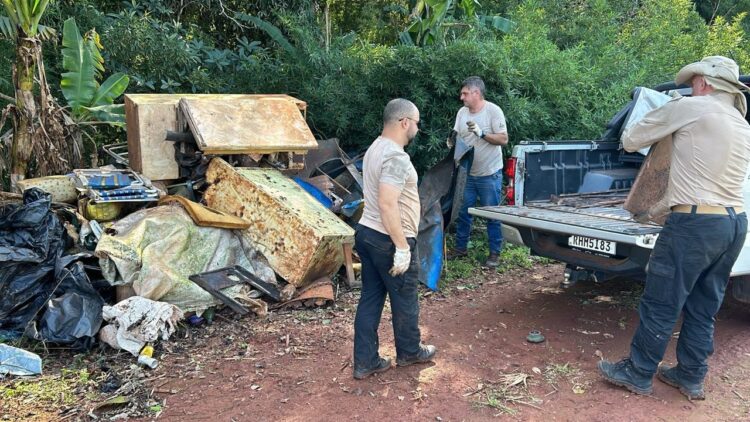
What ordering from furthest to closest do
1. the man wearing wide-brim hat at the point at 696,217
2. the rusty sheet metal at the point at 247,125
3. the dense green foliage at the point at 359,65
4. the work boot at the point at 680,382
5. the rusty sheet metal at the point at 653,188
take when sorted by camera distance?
the dense green foliage at the point at 359,65 < the rusty sheet metal at the point at 247,125 < the rusty sheet metal at the point at 653,188 < the work boot at the point at 680,382 < the man wearing wide-brim hat at the point at 696,217

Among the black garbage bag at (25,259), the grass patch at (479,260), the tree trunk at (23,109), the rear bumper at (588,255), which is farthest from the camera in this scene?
the grass patch at (479,260)

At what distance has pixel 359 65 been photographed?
790 cm

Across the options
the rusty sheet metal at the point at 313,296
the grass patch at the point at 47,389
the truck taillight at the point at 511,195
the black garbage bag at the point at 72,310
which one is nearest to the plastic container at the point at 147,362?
the grass patch at the point at 47,389

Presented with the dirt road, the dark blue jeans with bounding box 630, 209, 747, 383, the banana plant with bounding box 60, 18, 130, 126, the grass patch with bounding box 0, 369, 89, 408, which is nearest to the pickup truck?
the dark blue jeans with bounding box 630, 209, 747, 383

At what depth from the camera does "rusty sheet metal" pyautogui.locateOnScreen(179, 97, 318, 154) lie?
5.94 meters

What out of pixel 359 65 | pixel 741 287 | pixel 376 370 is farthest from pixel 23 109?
pixel 741 287

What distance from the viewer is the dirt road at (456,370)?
142 inches

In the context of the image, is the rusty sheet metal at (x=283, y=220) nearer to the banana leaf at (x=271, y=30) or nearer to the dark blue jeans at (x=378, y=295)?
the dark blue jeans at (x=378, y=295)

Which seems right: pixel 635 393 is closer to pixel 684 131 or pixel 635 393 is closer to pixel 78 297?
pixel 684 131

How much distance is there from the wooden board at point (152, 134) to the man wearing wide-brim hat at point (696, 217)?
458 cm

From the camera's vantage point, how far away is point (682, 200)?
351cm

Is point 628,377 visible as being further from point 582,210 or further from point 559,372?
point 582,210

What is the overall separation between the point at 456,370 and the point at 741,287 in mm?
2279

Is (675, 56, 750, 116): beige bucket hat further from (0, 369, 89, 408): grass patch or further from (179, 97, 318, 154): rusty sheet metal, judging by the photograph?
(0, 369, 89, 408): grass patch
